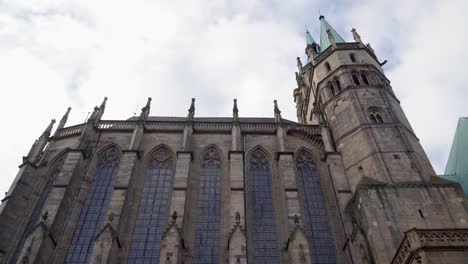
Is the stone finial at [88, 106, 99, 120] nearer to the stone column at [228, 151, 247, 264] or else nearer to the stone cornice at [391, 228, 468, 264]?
the stone column at [228, 151, 247, 264]

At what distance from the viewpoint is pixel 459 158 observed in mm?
23266

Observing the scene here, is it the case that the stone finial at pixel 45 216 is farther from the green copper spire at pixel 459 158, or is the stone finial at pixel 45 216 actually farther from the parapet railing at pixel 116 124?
the green copper spire at pixel 459 158

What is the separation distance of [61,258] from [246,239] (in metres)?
8.55

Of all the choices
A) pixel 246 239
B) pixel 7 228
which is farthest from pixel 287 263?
pixel 7 228

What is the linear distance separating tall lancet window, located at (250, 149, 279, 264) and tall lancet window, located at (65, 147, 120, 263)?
771 centimetres

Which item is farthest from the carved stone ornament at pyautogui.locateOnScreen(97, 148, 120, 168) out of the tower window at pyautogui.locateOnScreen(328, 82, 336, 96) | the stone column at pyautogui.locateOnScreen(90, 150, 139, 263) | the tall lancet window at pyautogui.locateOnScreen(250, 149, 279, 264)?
A: the tower window at pyautogui.locateOnScreen(328, 82, 336, 96)

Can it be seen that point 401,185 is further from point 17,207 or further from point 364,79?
point 17,207

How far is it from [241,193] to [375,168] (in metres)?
6.97

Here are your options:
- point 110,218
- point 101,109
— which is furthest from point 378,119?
point 101,109

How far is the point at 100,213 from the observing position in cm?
1892

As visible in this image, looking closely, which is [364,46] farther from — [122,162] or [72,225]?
[72,225]

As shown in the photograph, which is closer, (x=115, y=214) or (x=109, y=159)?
(x=115, y=214)

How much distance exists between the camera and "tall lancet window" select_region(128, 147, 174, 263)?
1733 cm

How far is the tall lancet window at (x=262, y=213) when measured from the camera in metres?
17.2
